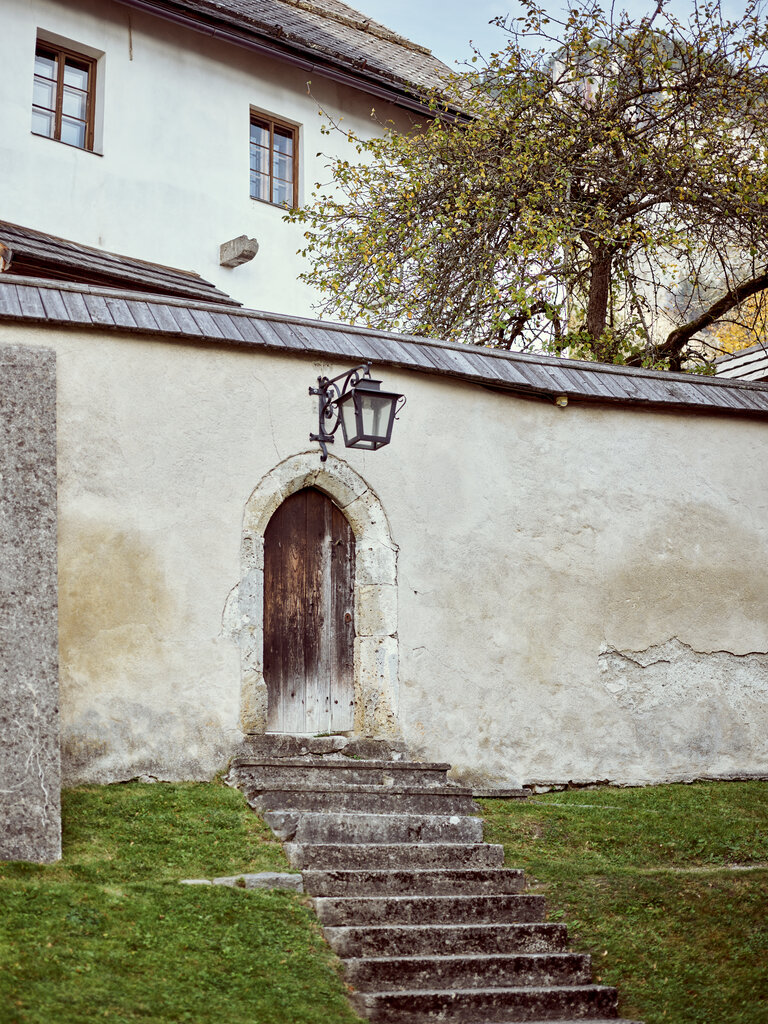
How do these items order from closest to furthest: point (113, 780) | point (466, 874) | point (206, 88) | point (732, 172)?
point (466, 874), point (113, 780), point (732, 172), point (206, 88)

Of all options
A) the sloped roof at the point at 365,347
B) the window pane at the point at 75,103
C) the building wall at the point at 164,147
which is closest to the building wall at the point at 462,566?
the sloped roof at the point at 365,347

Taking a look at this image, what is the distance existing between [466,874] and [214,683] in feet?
6.40

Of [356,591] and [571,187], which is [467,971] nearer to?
[356,591]

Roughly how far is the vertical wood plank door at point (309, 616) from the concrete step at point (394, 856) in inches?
61.4

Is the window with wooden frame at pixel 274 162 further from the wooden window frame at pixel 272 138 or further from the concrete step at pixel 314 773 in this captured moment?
the concrete step at pixel 314 773

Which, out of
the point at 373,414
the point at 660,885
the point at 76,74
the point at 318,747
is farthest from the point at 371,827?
the point at 76,74

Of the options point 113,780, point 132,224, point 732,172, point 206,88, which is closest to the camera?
point 113,780

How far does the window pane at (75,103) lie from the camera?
510 inches

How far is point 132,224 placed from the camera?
1316 centimetres

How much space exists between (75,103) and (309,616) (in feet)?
26.9

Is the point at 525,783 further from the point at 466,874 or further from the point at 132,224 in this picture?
the point at 132,224

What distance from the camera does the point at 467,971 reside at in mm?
5238

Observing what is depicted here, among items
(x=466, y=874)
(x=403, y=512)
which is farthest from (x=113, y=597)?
(x=466, y=874)

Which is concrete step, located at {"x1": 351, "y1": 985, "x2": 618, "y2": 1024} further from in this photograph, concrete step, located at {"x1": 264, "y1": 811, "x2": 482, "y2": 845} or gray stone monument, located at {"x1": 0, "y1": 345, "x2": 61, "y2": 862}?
gray stone monument, located at {"x1": 0, "y1": 345, "x2": 61, "y2": 862}
